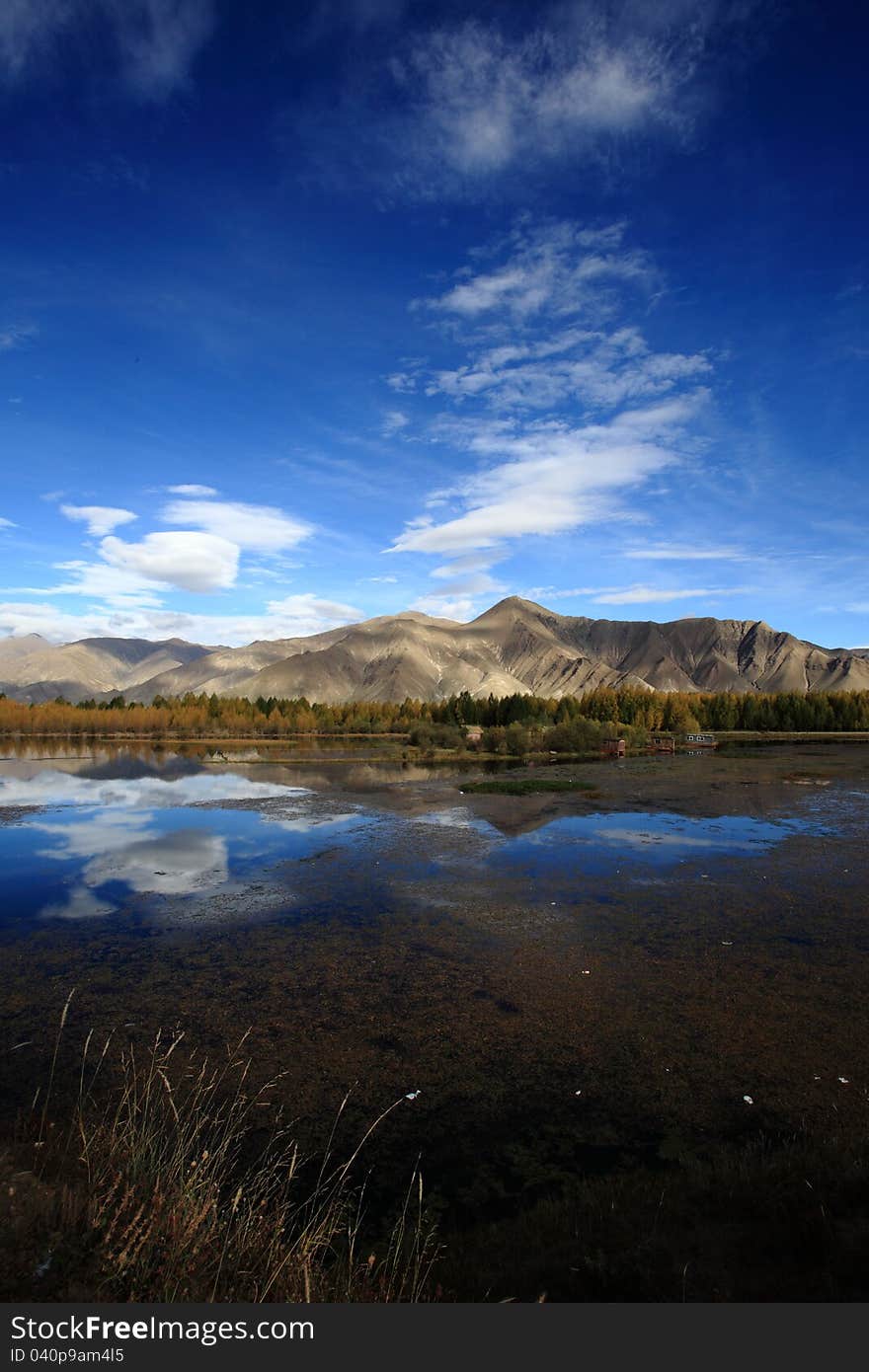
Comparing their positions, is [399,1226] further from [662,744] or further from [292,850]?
[662,744]

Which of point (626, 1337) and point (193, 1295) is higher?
point (626, 1337)

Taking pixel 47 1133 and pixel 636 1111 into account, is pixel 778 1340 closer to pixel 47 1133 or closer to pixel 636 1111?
pixel 636 1111

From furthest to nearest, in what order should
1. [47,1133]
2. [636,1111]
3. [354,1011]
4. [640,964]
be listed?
1. [640,964]
2. [354,1011]
3. [636,1111]
4. [47,1133]

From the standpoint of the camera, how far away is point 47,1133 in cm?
1016

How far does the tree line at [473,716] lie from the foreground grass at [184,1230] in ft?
457

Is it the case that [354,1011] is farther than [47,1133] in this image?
Yes

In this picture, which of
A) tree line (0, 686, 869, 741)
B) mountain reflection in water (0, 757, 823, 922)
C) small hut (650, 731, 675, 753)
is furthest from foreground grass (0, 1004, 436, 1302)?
tree line (0, 686, 869, 741)

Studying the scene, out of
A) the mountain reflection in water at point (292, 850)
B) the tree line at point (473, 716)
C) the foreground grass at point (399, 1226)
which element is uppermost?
the tree line at point (473, 716)

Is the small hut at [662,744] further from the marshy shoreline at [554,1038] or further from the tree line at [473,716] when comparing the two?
the marshy shoreline at [554,1038]

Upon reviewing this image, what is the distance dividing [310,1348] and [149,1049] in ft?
33.5

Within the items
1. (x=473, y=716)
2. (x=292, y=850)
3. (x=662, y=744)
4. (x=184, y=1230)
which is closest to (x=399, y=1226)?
(x=184, y=1230)

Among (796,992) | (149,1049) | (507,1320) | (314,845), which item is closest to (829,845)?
Result: (796,992)

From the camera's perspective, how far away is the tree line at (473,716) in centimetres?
15350

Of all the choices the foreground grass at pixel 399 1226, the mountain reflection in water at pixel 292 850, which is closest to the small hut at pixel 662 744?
the mountain reflection in water at pixel 292 850
